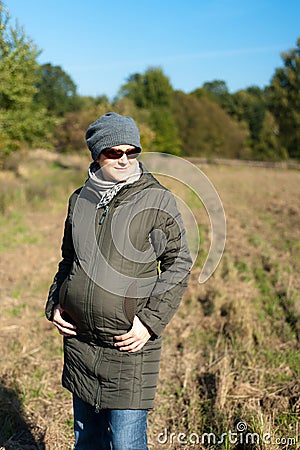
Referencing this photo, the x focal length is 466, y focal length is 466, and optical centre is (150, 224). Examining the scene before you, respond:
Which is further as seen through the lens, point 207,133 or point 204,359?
→ point 207,133

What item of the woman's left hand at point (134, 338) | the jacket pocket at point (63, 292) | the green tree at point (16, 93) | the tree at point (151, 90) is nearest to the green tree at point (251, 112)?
the tree at point (151, 90)

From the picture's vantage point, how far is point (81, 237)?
2.28 m

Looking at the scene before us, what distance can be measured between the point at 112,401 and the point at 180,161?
1193 mm

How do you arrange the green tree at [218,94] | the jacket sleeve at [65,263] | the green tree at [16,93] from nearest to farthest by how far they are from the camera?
the jacket sleeve at [65,263] → the green tree at [16,93] → the green tree at [218,94]

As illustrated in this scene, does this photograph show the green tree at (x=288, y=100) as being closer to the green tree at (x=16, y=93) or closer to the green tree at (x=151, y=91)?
the green tree at (x=151, y=91)

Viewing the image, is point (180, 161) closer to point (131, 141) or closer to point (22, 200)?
point (131, 141)

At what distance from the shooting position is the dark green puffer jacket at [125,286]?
7.06 feet

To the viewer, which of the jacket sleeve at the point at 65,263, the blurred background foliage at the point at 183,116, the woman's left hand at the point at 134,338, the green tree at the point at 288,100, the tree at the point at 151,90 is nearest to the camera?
the woman's left hand at the point at 134,338

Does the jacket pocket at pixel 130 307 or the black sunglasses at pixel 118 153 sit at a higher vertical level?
the black sunglasses at pixel 118 153

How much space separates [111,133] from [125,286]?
2.36 ft

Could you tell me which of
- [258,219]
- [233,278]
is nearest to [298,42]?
[258,219]

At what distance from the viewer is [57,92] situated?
5175 centimetres

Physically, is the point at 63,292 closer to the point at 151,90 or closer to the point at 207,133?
the point at 207,133

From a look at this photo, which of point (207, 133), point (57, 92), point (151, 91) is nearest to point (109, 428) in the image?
point (57, 92)
